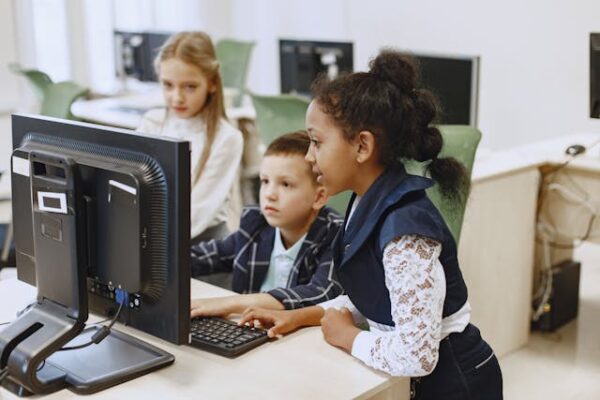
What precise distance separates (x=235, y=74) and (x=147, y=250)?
407 cm

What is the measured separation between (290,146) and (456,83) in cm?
140

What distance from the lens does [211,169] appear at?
2.46 m

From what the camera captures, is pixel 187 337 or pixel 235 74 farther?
pixel 235 74

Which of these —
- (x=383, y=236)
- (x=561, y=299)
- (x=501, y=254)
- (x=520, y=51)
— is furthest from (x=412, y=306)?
(x=520, y=51)

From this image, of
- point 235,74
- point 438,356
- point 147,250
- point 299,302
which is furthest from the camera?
point 235,74

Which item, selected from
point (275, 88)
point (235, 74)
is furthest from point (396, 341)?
point (275, 88)

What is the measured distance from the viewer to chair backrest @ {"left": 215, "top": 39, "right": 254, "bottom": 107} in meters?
5.25

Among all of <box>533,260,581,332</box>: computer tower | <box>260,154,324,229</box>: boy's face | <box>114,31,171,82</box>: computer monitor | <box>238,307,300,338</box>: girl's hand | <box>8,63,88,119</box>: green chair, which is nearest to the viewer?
<box>238,307,300,338</box>: girl's hand

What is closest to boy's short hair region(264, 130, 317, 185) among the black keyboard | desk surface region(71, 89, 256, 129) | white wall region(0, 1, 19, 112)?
the black keyboard

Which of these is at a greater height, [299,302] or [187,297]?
[187,297]

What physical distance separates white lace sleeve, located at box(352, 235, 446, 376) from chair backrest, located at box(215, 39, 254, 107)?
12.8 feet

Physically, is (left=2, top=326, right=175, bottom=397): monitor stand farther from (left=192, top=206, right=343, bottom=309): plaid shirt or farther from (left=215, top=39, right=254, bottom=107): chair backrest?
(left=215, top=39, right=254, bottom=107): chair backrest

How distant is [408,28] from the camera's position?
214 inches

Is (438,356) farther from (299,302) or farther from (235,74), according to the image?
(235,74)
